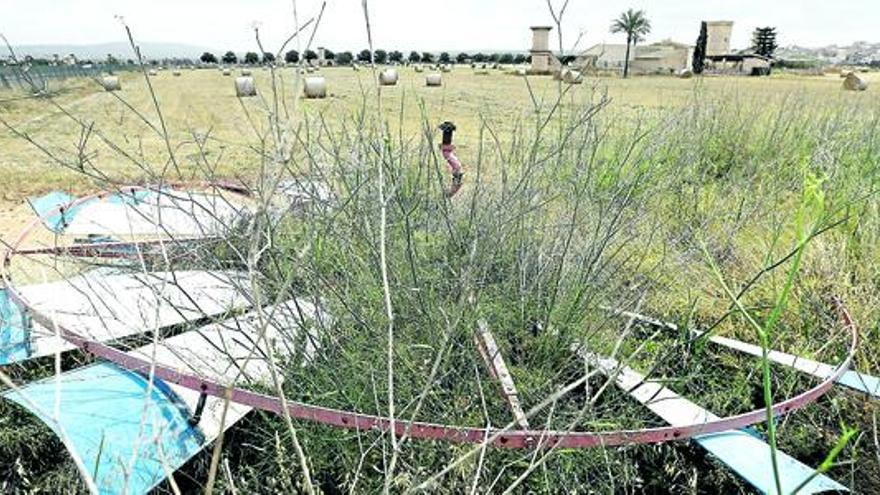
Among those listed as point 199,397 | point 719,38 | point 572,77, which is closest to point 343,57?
point 572,77

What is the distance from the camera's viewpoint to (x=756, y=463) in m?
2.43

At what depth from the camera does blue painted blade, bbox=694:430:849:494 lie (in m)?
2.29

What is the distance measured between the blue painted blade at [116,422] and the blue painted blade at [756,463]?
1.92 meters

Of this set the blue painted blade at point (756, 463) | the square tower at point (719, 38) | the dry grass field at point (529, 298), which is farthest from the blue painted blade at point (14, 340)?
the square tower at point (719, 38)

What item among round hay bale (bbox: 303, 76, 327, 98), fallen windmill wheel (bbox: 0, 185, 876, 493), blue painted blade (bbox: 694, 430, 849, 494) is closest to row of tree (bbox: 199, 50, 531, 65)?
fallen windmill wheel (bbox: 0, 185, 876, 493)

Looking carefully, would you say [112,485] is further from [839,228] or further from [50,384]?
[839,228]

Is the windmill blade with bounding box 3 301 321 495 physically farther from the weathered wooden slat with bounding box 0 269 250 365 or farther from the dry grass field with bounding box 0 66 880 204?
the dry grass field with bounding box 0 66 880 204

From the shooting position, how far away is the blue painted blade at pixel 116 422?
221 cm

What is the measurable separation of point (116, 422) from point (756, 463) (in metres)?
2.34

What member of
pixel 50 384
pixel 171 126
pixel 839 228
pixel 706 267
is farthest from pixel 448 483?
pixel 171 126

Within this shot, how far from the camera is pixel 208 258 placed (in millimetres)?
3326

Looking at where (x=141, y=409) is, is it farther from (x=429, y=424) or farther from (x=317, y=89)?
(x=317, y=89)

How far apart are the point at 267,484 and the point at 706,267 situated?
285cm

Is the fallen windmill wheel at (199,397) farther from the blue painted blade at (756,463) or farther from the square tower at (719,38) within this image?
the square tower at (719,38)
